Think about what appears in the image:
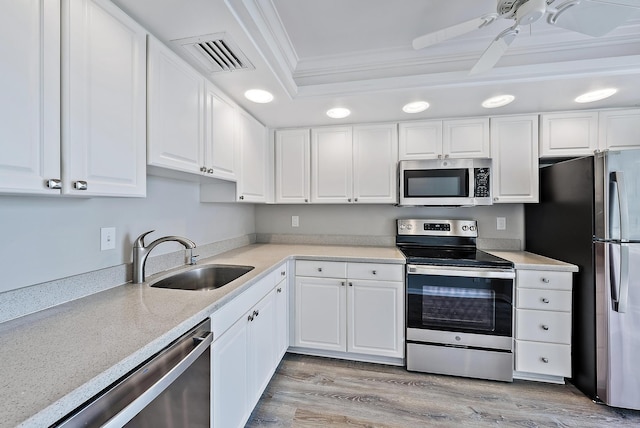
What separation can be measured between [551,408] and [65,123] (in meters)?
2.92

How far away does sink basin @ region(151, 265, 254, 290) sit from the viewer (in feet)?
5.58

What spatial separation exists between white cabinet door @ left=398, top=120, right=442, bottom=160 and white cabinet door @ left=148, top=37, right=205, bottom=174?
5.63 feet

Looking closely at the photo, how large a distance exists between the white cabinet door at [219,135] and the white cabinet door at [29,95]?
787mm

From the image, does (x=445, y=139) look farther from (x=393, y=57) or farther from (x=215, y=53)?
(x=215, y=53)

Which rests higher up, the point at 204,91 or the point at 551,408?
the point at 204,91

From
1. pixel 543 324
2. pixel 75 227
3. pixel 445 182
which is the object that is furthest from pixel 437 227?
pixel 75 227

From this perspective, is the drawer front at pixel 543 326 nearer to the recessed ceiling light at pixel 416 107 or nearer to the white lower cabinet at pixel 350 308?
the white lower cabinet at pixel 350 308

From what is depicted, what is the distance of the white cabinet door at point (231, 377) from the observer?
119 cm

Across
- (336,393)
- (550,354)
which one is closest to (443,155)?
(550,354)

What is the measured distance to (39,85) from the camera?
83 centimetres

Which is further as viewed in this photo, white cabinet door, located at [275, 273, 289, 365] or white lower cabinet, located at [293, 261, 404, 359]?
white lower cabinet, located at [293, 261, 404, 359]

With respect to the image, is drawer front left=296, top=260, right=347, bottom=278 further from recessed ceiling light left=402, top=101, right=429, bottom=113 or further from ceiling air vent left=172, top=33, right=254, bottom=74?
ceiling air vent left=172, top=33, right=254, bottom=74

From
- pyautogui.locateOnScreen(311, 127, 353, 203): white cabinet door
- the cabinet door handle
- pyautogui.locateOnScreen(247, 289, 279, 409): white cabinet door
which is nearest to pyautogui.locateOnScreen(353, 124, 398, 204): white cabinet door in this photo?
pyautogui.locateOnScreen(311, 127, 353, 203): white cabinet door

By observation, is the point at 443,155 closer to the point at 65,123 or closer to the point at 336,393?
the point at 336,393
